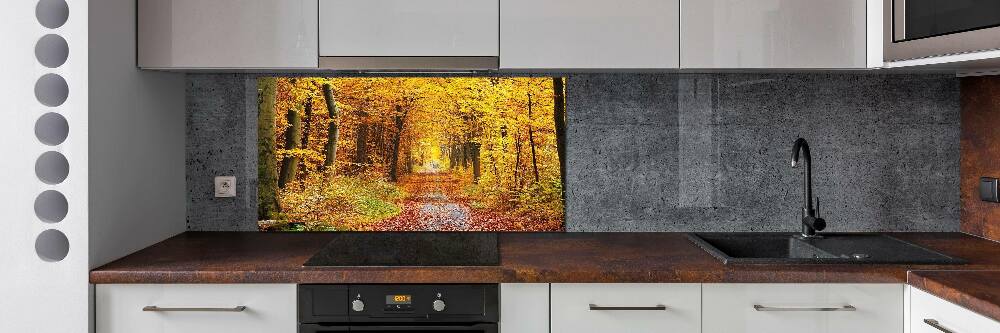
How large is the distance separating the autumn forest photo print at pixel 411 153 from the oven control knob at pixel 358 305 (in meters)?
0.73

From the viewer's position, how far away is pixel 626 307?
191 cm

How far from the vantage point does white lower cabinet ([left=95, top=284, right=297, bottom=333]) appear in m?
1.92

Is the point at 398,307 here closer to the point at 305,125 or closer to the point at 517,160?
the point at 517,160

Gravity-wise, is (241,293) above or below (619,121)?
below

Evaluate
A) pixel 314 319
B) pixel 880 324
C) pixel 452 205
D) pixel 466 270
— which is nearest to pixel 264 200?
pixel 452 205

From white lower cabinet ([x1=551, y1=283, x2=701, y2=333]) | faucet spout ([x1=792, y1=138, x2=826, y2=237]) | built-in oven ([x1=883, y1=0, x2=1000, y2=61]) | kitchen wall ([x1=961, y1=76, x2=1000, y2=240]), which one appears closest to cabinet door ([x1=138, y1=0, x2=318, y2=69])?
white lower cabinet ([x1=551, y1=283, x2=701, y2=333])

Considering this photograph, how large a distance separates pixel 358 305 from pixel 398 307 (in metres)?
0.10

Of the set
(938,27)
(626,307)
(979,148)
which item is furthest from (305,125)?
(979,148)

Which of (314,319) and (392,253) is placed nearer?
(314,319)

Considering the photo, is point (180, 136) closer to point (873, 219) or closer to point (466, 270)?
point (466, 270)

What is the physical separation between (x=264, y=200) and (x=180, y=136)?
355 millimetres

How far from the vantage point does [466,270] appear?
1899 mm

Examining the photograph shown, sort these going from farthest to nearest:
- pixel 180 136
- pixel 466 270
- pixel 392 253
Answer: pixel 180 136
pixel 392 253
pixel 466 270

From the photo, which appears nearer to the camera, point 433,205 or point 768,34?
point 768,34
